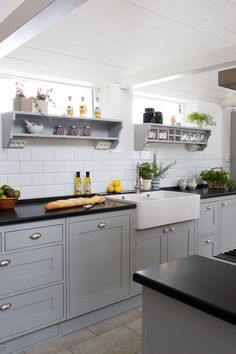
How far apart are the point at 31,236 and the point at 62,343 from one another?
850mm

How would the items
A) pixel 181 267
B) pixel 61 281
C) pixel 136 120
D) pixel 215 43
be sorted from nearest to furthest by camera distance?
pixel 181 267 < pixel 61 281 < pixel 215 43 < pixel 136 120

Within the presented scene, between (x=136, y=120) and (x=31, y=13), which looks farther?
(x=136, y=120)

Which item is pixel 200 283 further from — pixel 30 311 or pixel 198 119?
pixel 198 119

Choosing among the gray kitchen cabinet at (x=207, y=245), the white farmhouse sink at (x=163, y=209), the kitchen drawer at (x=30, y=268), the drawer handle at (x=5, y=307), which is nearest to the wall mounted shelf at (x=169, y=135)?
the white farmhouse sink at (x=163, y=209)

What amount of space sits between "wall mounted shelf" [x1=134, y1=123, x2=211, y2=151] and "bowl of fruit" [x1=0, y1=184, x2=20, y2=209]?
5.25 feet

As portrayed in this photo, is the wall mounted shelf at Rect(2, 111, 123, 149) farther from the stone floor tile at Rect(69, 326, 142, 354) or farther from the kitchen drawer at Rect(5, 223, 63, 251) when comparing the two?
the stone floor tile at Rect(69, 326, 142, 354)

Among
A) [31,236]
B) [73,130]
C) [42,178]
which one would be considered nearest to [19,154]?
[42,178]

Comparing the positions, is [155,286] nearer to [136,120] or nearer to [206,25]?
[206,25]

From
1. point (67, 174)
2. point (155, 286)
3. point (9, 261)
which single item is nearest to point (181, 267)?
point (155, 286)

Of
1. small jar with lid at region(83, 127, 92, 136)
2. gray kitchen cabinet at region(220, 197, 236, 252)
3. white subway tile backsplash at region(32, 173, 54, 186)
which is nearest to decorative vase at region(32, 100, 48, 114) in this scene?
small jar with lid at region(83, 127, 92, 136)

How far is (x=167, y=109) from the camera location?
4.53 meters

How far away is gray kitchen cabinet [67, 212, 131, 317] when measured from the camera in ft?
8.41

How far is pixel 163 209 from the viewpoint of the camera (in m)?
3.10

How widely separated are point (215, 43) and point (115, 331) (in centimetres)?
286
